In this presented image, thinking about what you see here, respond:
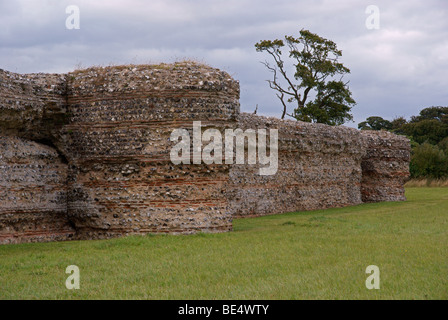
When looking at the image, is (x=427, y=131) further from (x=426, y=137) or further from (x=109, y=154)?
(x=109, y=154)

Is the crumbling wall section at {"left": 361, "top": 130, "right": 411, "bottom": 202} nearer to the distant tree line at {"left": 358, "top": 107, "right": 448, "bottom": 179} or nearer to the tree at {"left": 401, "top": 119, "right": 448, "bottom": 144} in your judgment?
the distant tree line at {"left": 358, "top": 107, "right": 448, "bottom": 179}

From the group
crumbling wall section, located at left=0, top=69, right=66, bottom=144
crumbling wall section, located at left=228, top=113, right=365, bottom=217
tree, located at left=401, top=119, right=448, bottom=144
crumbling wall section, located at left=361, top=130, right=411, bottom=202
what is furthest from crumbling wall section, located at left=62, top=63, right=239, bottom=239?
tree, located at left=401, top=119, right=448, bottom=144

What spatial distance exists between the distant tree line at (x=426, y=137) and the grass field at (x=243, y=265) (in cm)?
3014

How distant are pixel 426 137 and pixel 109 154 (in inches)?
1850

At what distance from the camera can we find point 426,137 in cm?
5384

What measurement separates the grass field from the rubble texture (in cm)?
77

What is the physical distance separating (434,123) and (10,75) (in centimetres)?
5021

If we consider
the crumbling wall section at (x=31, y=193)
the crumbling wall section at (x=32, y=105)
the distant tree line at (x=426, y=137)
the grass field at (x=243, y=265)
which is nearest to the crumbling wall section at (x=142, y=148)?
the crumbling wall section at (x=32, y=105)

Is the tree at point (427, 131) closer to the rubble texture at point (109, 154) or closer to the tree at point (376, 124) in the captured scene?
the tree at point (376, 124)

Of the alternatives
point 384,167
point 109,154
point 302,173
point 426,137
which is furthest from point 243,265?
point 426,137

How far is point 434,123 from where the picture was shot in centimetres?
5519

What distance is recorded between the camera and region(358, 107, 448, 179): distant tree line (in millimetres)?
41062
